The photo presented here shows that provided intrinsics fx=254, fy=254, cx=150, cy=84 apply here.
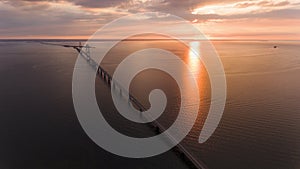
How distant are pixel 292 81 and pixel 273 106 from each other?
25.4 m

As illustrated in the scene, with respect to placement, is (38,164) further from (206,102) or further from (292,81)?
(292,81)

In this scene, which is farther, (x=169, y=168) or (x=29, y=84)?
(x=29, y=84)

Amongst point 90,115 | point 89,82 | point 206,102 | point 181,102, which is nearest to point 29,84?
point 89,82

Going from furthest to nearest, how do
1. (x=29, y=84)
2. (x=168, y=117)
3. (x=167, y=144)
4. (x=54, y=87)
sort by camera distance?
(x=29, y=84) → (x=54, y=87) → (x=168, y=117) → (x=167, y=144)

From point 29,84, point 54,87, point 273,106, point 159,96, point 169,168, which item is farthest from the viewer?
point 29,84

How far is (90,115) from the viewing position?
3491 centimetres

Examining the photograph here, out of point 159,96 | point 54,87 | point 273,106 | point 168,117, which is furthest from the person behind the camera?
point 54,87

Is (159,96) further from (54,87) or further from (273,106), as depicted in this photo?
(54,87)

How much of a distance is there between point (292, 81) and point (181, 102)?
33811mm

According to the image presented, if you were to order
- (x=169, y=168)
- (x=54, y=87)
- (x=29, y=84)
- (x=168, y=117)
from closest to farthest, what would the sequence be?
(x=169, y=168) → (x=168, y=117) → (x=54, y=87) → (x=29, y=84)

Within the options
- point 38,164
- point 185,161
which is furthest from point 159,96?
point 38,164

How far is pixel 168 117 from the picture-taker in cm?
3369

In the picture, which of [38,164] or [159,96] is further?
[159,96]

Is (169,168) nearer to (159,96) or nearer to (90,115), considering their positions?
(90,115)
